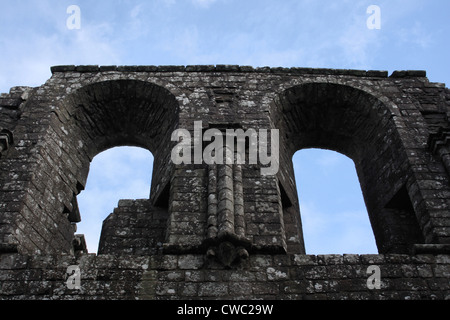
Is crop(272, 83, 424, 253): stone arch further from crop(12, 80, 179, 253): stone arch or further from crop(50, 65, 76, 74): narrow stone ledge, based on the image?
crop(50, 65, 76, 74): narrow stone ledge

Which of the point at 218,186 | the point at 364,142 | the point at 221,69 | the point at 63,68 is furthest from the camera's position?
the point at 63,68

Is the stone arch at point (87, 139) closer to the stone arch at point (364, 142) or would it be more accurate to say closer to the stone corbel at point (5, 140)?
A: the stone corbel at point (5, 140)

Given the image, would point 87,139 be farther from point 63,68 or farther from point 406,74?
point 406,74

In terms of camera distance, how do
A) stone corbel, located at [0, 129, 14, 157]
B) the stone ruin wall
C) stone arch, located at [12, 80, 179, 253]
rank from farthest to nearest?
stone corbel, located at [0, 129, 14, 157] → stone arch, located at [12, 80, 179, 253] → the stone ruin wall

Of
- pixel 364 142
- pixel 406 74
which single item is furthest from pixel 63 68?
pixel 406 74

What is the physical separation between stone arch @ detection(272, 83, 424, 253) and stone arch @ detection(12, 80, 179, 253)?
2.14m

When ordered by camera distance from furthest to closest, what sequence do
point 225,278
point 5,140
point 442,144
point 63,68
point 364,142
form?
1. point 63,68
2. point 364,142
3. point 442,144
4. point 5,140
5. point 225,278

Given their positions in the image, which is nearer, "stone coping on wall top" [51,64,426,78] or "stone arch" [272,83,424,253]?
"stone arch" [272,83,424,253]

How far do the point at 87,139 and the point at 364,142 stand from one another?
5.31 meters

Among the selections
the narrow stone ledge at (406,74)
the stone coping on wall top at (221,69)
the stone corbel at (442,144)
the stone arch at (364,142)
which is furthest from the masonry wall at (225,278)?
the narrow stone ledge at (406,74)

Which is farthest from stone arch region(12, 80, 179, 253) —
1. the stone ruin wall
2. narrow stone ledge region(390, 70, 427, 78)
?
narrow stone ledge region(390, 70, 427, 78)

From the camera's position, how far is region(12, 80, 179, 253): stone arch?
8266mm

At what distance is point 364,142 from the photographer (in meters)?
10.2
